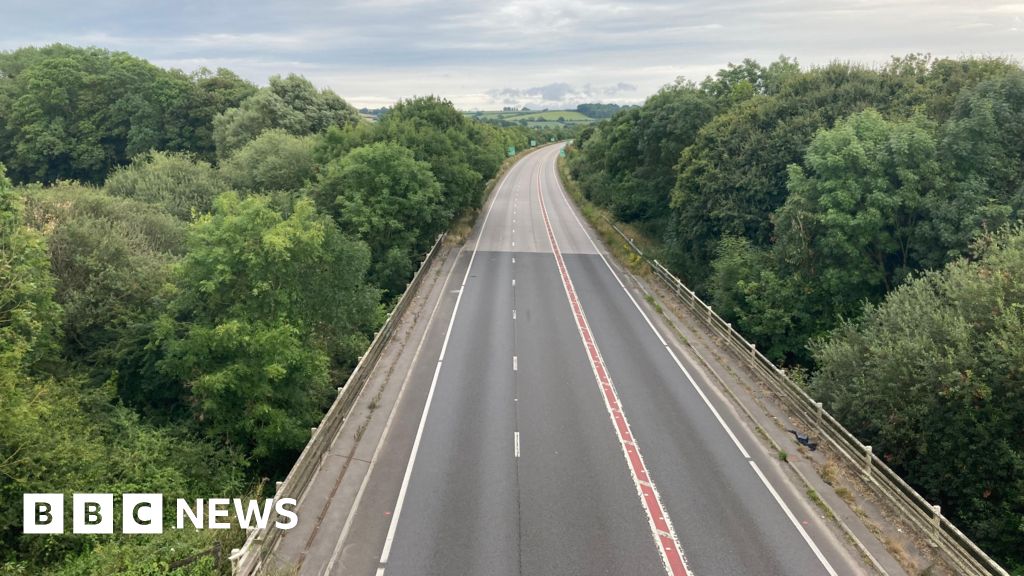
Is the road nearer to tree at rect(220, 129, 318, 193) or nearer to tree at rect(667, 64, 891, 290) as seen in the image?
tree at rect(667, 64, 891, 290)

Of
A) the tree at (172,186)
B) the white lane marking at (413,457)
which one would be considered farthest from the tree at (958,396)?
the tree at (172,186)

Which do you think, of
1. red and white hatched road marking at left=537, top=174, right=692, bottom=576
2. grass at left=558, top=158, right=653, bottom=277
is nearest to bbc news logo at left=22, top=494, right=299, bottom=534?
red and white hatched road marking at left=537, top=174, right=692, bottom=576

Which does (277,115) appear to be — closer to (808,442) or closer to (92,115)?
(92,115)

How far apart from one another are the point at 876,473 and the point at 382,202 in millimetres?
33025

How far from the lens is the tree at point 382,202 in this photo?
40.5 meters

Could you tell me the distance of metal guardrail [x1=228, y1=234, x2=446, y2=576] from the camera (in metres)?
13.2

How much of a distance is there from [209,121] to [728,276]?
70325 mm

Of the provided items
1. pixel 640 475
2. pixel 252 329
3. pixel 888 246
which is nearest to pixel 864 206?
pixel 888 246

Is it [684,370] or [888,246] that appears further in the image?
[888,246]

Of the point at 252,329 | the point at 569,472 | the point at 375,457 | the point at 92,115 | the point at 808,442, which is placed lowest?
the point at 375,457

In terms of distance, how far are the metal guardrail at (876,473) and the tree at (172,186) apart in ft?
128

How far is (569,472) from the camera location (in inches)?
726

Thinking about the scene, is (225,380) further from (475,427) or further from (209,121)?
(209,121)

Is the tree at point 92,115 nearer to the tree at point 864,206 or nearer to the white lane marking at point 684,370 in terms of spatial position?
the white lane marking at point 684,370
